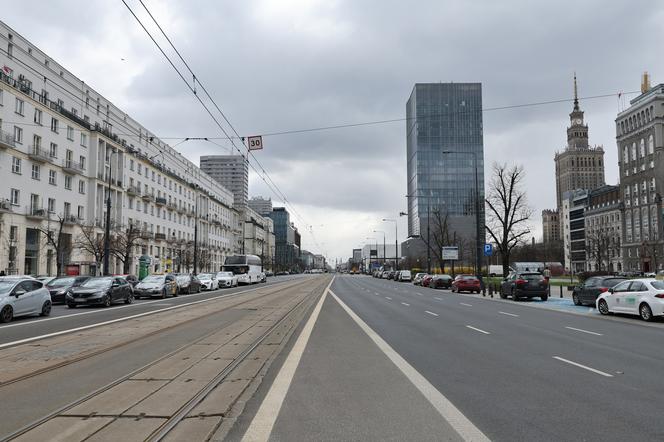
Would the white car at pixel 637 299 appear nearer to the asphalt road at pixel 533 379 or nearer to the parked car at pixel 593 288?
the asphalt road at pixel 533 379

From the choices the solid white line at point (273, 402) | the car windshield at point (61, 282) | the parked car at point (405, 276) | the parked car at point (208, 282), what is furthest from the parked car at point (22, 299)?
the parked car at point (405, 276)

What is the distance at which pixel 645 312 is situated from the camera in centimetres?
1869

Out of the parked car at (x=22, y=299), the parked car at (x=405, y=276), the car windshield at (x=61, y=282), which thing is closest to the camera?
the parked car at (x=22, y=299)

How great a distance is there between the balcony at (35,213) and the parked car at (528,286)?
43.4 metres

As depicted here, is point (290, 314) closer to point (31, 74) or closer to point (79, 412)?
point (79, 412)

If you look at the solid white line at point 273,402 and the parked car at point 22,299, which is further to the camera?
the parked car at point 22,299

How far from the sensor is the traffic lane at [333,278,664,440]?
5.59m

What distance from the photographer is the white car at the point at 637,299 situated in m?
18.3

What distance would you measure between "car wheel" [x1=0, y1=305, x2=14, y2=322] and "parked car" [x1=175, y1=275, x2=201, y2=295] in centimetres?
2165

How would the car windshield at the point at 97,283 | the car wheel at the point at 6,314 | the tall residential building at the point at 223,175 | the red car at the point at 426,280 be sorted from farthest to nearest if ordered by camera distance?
1. the tall residential building at the point at 223,175
2. the red car at the point at 426,280
3. the car windshield at the point at 97,283
4. the car wheel at the point at 6,314

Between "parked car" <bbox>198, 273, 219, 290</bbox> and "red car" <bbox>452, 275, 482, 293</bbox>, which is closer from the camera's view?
"red car" <bbox>452, 275, 482, 293</bbox>

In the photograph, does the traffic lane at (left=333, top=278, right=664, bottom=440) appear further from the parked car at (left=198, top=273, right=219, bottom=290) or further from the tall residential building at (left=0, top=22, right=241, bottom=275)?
the tall residential building at (left=0, top=22, right=241, bottom=275)

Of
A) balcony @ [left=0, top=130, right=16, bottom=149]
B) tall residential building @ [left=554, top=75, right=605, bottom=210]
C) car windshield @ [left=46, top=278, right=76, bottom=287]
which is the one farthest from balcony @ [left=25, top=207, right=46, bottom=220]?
tall residential building @ [left=554, top=75, right=605, bottom=210]

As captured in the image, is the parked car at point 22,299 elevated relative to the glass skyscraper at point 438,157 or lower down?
lower down
